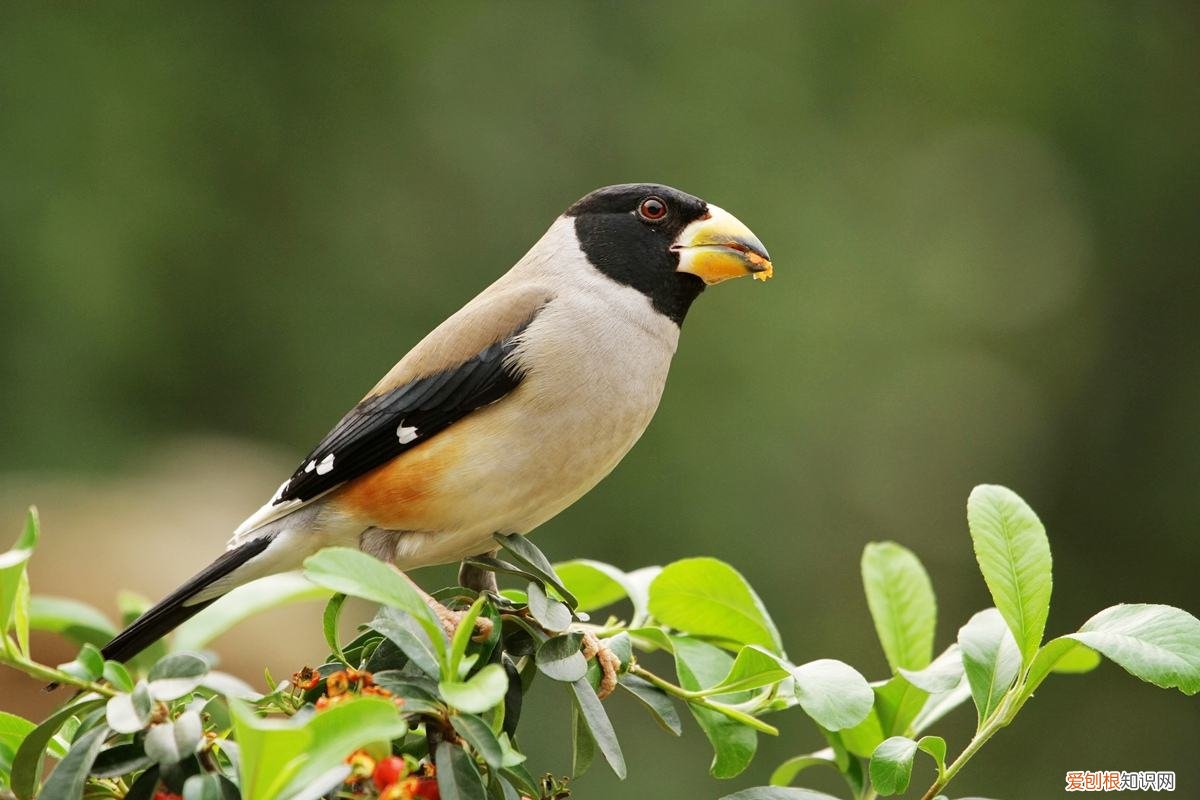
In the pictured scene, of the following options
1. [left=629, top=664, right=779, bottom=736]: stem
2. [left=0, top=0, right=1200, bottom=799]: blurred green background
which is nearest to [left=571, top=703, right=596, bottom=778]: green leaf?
[left=629, top=664, right=779, bottom=736]: stem

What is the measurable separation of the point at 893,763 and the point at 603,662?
1.80 ft

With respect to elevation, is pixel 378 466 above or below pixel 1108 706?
above

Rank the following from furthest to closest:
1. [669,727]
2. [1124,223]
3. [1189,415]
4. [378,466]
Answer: [1124,223] < [1189,415] < [378,466] < [669,727]

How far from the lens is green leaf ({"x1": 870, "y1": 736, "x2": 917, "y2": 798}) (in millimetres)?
1656

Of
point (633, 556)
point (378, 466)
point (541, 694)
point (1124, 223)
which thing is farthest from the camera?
point (1124, 223)

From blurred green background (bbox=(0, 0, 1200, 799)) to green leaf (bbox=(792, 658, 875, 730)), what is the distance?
4.91m

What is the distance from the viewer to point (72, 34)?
7465mm

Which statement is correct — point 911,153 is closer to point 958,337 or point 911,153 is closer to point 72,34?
point 958,337

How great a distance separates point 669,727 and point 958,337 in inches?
250

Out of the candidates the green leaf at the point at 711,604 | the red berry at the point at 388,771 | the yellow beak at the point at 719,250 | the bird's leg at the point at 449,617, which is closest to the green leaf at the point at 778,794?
the green leaf at the point at 711,604

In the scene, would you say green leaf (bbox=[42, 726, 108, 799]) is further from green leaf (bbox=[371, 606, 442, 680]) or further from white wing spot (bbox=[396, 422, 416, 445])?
white wing spot (bbox=[396, 422, 416, 445])

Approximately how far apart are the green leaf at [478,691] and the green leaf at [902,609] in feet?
2.81

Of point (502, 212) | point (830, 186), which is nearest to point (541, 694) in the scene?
point (502, 212)

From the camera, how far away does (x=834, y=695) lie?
5.49 feet
